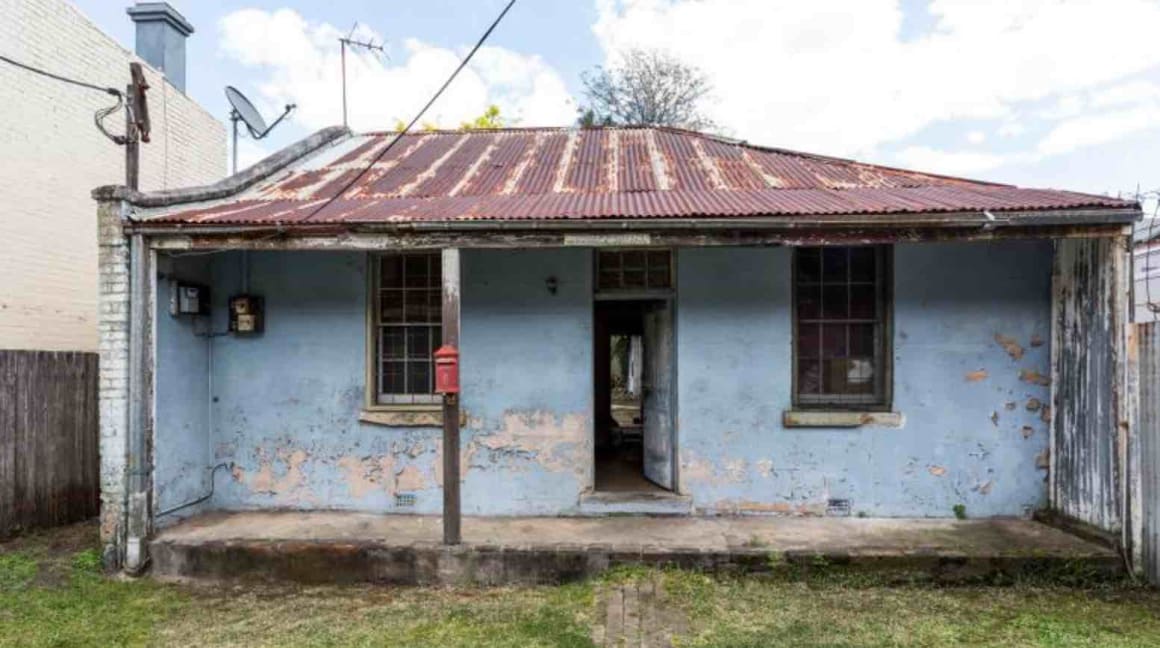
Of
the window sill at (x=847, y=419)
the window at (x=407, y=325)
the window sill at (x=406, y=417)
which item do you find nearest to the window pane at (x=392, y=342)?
the window at (x=407, y=325)

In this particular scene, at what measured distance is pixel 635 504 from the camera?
6.72 metres

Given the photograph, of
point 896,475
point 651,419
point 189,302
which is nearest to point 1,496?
point 189,302

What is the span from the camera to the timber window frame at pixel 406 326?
7.13 metres

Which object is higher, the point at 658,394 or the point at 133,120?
the point at 133,120

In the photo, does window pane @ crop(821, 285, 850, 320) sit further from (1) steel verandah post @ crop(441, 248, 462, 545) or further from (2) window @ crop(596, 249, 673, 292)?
(1) steel verandah post @ crop(441, 248, 462, 545)

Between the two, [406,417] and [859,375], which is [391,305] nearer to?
[406,417]

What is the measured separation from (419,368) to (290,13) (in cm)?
780

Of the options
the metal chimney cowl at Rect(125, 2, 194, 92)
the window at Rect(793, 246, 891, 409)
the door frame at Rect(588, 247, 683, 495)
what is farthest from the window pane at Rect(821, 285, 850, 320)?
the metal chimney cowl at Rect(125, 2, 194, 92)

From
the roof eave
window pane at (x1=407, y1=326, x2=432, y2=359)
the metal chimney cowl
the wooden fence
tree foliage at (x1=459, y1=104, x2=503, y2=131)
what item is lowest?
the wooden fence

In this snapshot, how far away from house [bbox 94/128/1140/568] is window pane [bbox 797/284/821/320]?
0.02 m

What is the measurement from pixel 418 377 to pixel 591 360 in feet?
5.84

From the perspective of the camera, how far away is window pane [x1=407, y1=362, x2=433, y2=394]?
7.14 meters

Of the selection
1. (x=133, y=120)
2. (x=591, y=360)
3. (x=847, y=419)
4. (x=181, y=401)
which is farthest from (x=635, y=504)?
Result: (x=133, y=120)

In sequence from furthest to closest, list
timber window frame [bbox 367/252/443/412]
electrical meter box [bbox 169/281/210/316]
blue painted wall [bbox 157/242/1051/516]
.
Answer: timber window frame [bbox 367/252/443/412] < blue painted wall [bbox 157/242/1051/516] < electrical meter box [bbox 169/281/210/316]
